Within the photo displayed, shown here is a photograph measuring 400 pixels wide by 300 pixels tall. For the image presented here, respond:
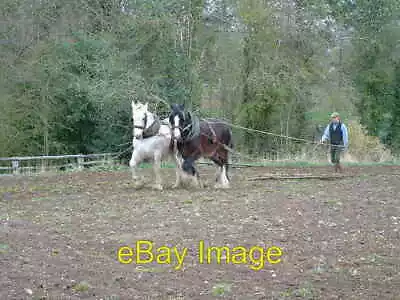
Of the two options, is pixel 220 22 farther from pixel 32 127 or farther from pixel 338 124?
pixel 338 124

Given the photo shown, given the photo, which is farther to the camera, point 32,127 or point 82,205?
point 32,127

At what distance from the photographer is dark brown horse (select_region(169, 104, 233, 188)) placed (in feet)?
42.2

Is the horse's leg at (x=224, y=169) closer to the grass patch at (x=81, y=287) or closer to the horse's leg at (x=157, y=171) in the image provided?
the horse's leg at (x=157, y=171)

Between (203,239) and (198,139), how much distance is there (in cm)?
559

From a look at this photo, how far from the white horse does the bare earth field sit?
0.52m

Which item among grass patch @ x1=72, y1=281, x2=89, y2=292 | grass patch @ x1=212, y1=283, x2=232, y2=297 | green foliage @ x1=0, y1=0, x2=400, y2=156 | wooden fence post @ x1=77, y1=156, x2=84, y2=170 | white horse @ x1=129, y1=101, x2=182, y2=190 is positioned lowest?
grass patch @ x1=212, y1=283, x2=232, y2=297

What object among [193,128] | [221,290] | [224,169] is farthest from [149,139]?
[221,290]

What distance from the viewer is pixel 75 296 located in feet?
19.0

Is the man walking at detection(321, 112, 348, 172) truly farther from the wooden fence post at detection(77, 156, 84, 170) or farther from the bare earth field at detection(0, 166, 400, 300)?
the wooden fence post at detection(77, 156, 84, 170)

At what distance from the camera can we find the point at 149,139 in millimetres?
13484

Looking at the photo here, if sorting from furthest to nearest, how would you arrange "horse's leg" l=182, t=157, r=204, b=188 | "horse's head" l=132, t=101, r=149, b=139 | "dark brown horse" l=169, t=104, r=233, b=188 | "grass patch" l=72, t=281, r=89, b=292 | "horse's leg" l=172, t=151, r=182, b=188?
1. "horse's leg" l=172, t=151, r=182, b=188
2. "horse's leg" l=182, t=157, r=204, b=188
3. "horse's head" l=132, t=101, r=149, b=139
4. "dark brown horse" l=169, t=104, r=233, b=188
5. "grass patch" l=72, t=281, r=89, b=292

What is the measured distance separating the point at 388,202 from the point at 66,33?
15.7 meters

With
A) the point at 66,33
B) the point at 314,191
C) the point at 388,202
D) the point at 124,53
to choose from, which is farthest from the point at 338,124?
the point at 66,33

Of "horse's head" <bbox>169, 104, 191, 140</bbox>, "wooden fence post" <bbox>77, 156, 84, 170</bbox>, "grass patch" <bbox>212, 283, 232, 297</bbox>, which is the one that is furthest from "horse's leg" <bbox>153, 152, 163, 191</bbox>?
"wooden fence post" <bbox>77, 156, 84, 170</bbox>
